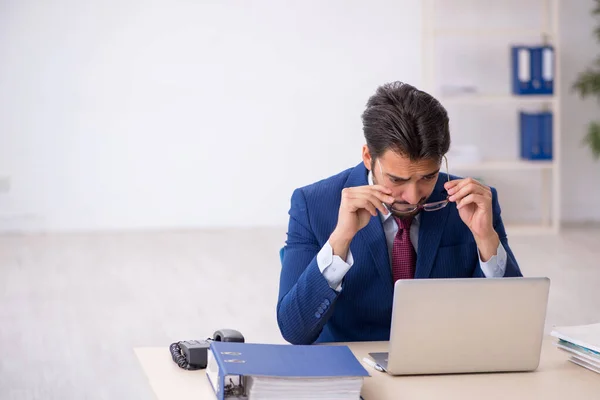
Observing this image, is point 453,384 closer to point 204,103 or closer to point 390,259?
point 390,259

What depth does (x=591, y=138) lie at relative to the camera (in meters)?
7.03

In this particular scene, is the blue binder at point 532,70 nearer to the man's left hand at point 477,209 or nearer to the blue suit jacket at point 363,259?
the blue suit jacket at point 363,259

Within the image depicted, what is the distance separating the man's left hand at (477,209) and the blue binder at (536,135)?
5136 millimetres

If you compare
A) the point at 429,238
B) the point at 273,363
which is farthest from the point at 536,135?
the point at 273,363

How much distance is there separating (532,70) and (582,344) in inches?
214

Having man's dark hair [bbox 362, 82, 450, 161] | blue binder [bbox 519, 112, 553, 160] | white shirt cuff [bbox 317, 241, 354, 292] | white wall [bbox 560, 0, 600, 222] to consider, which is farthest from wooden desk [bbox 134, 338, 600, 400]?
white wall [bbox 560, 0, 600, 222]

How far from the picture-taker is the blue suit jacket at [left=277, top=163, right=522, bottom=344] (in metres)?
2.26

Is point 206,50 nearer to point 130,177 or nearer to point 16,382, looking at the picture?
point 130,177

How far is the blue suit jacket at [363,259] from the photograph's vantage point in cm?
226

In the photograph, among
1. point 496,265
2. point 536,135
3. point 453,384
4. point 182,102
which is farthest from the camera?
point 182,102

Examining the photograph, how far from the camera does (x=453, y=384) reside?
1.77m

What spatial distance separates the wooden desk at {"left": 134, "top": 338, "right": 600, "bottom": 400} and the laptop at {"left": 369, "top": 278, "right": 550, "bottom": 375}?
0.03 m

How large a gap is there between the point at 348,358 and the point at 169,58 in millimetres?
5829

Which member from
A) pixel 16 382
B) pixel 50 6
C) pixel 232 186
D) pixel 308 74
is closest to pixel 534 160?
pixel 308 74
